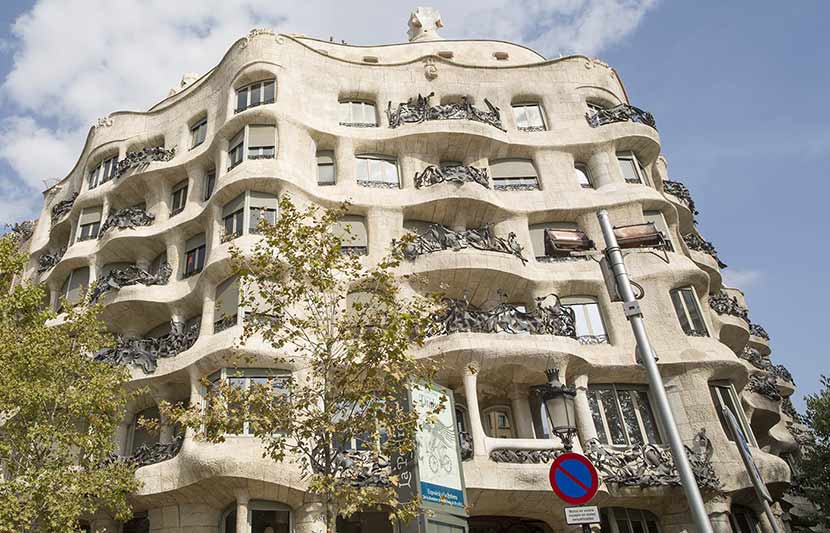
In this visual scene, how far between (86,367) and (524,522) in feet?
41.8

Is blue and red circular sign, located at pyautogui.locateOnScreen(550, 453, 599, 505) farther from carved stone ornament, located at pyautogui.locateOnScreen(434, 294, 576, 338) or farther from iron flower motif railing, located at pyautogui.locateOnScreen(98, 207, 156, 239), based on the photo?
iron flower motif railing, located at pyautogui.locateOnScreen(98, 207, 156, 239)

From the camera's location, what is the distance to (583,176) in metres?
24.2

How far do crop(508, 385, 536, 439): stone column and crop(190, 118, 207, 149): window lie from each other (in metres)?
14.6

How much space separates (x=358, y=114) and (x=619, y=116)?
9.83 metres

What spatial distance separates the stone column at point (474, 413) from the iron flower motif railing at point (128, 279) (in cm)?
1066

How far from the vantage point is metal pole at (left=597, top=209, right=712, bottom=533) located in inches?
321

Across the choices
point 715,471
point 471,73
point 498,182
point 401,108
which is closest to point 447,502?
point 715,471

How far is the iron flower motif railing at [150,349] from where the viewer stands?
63.5ft

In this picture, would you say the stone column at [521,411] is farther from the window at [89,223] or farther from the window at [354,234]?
the window at [89,223]

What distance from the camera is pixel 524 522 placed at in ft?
62.2

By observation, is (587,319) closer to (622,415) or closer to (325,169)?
(622,415)

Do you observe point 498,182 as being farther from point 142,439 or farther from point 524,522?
point 142,439

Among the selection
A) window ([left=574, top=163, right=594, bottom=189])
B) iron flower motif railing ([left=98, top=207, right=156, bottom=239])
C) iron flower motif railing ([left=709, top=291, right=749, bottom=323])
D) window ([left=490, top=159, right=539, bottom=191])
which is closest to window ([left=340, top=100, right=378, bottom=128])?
window ([left=490, top=159, right=539, bottom=191])

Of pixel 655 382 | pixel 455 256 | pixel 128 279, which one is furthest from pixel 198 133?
pixel 655 382
